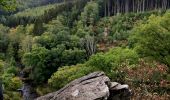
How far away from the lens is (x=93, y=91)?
21.3 meters

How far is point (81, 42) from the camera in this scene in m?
117

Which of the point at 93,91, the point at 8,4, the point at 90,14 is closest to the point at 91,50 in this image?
the point at 90,14

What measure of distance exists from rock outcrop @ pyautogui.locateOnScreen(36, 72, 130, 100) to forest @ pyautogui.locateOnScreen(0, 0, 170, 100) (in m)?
3.79

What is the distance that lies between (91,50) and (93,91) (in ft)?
317

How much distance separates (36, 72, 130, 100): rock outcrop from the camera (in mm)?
20969

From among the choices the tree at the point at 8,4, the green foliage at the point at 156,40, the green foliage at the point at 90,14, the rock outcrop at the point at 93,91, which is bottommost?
the green foliage at the point at 90,14

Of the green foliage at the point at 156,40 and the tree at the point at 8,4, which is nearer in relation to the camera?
the tree at the point at 8,4

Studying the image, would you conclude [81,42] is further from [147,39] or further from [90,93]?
[90,93]

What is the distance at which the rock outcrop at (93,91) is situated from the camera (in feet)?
68.8

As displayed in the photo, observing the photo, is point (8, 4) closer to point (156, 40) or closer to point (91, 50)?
point (156, 40)

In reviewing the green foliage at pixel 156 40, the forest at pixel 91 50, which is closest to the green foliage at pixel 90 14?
the forest at pixel 91 50

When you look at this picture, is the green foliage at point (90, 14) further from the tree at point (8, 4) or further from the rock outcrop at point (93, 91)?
the tree at point (8, 4)

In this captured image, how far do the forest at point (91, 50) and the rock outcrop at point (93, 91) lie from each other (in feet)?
12.4

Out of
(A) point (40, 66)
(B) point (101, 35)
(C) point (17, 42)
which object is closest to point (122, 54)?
(A) point (40, 66)
